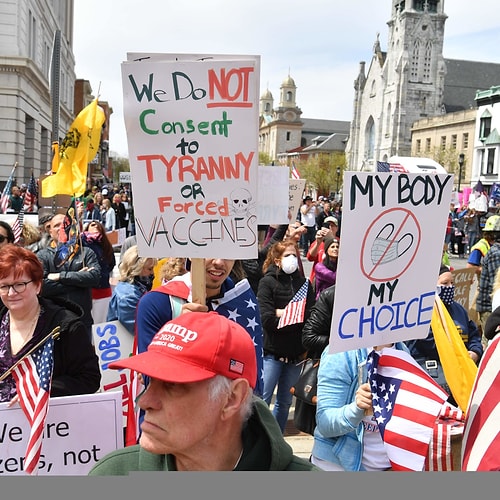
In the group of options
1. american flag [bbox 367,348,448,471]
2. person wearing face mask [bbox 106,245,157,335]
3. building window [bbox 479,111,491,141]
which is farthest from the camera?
building window [bbox 479,111,491,141]

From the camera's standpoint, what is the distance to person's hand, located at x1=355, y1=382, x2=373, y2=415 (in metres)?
2.77

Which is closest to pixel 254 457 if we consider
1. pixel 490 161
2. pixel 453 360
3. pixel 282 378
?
pixel 453 360

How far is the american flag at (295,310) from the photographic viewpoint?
517 centimetres

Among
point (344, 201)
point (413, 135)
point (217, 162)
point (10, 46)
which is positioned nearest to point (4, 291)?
point (217, 162)

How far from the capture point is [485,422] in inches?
89.7

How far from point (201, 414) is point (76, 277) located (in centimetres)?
439

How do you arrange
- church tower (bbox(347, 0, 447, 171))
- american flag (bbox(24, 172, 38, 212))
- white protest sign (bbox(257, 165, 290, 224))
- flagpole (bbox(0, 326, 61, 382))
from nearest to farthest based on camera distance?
flagpole (bbox(0, 326, 61, 382)) < white protest sign (bbox(257, 165, 290, 224)) < american flag (bbox(24, 172, 38, 212)) < church tower (bbox(347, 0, 447, 171))

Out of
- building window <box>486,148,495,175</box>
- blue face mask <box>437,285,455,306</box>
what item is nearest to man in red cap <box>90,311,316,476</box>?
blue face mask <box>437,285,455,306</box>

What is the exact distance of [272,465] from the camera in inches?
69.2

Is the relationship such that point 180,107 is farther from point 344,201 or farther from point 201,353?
point 201,353

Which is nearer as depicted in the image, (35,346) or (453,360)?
(35,346)

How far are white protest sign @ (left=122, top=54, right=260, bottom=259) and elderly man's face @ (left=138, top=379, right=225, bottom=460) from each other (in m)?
1.37

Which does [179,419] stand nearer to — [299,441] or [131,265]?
[131,265]

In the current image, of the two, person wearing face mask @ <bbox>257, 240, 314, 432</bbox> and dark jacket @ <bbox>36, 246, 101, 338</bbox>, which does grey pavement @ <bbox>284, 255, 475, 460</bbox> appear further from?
dark jacket @ <bbox>36, 246, 101, 338</bbox>
